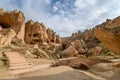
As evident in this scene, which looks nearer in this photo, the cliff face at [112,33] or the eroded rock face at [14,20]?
the cliff face at [112,33]

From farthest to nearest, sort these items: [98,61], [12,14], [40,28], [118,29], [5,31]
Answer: [40,28] → [12,14] → [5,31] → [98,61] → [118,29]

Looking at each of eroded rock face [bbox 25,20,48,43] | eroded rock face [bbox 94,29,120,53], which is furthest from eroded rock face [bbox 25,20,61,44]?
eroded rock face [bbox 94,29,120,53]

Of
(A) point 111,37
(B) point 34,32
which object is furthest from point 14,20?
(A) point 111,37

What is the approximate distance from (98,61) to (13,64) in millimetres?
7037

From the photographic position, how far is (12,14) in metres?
32.7

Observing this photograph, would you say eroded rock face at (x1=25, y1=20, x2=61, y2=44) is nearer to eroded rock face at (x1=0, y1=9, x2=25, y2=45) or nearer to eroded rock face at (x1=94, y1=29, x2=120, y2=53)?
eroded rock face at (x1=0, y1=9, x2=25, y2=45)

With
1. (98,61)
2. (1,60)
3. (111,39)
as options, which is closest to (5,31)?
(1,60)

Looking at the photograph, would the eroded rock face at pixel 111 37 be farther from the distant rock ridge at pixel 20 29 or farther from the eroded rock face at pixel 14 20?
the eroded rock face at pixel 14 20

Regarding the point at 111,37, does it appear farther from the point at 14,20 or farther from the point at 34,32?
the point at 34,32

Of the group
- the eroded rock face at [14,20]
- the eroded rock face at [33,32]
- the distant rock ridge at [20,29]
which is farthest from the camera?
the eroded rock face at [33,32]

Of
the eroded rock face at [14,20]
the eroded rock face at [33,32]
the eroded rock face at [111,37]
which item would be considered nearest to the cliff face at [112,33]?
the eroded rock face at [111,37]

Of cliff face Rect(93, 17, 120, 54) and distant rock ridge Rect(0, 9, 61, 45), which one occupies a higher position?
distant rock ridge Rect(0, 9, 61, 45)

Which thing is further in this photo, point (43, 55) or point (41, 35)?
point (41, 35)

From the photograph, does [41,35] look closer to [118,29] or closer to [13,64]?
[13,64]
